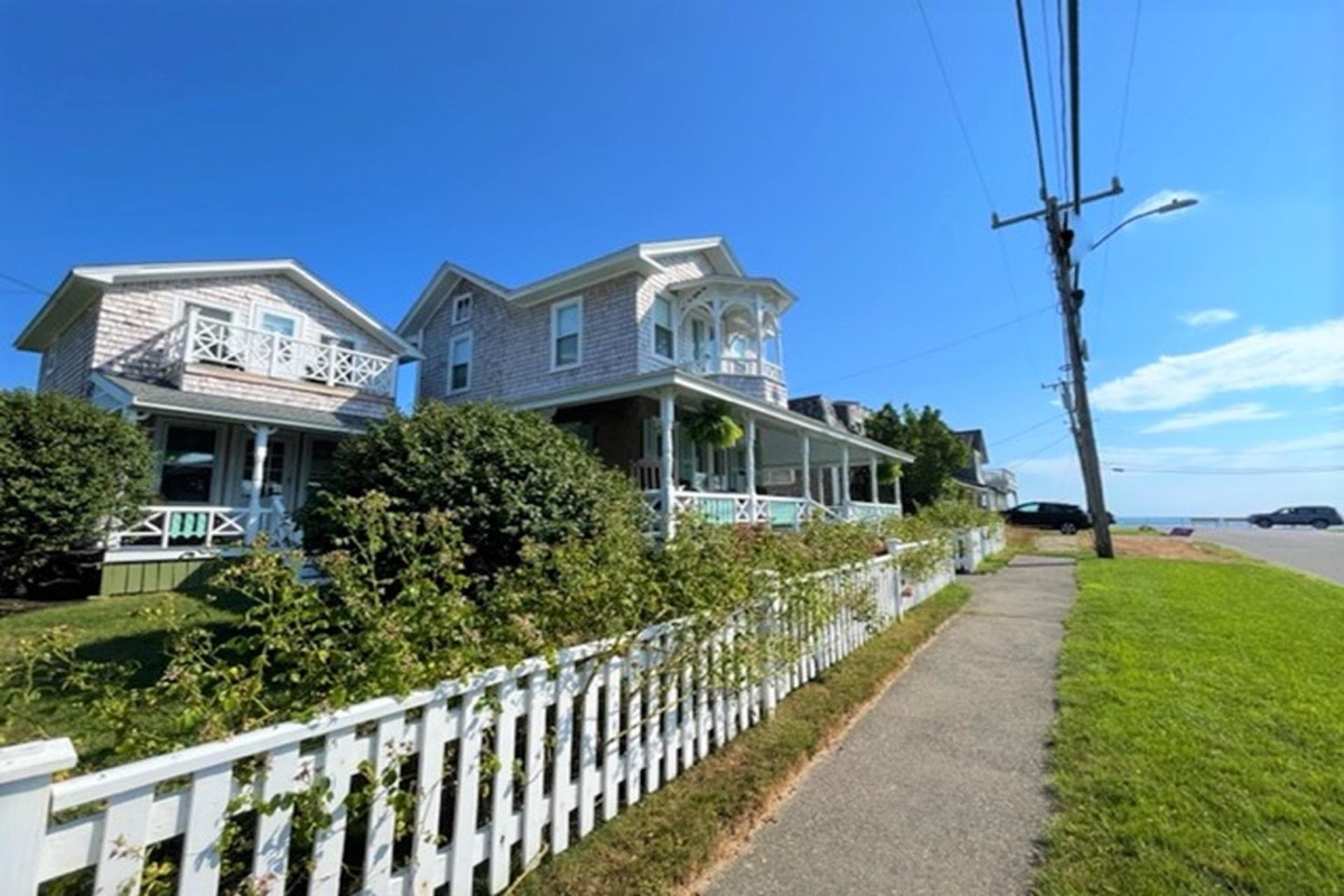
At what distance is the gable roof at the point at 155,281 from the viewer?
41.9ft

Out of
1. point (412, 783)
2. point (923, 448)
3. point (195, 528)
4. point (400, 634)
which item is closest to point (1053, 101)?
point (400, 634)

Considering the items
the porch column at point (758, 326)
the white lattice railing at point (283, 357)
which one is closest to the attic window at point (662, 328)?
the porch column at point (758, 326)

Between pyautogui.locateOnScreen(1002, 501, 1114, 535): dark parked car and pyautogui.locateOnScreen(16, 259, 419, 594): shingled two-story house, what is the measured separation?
3283 cm

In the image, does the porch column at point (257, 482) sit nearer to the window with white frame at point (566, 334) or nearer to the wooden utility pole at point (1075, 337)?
the window with white frame at point (566, 334)

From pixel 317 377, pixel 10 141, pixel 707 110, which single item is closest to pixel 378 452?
pixel 707 110

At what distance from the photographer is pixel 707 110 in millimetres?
11547

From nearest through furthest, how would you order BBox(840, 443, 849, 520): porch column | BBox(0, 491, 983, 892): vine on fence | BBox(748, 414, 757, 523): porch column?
BBox(0, 491, 983, 892): vine on fence → BBox(748, 414, 757, 523): porch column → BBox(840, 443, 849, 520): porch column

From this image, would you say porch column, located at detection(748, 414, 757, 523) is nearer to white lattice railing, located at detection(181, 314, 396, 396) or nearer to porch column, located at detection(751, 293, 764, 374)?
porch column, located at detection(751, 293, 764, 374)

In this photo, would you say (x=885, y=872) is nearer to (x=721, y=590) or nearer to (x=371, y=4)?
(x=721, y=590)

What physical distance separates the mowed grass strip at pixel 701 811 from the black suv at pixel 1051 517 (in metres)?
32.9

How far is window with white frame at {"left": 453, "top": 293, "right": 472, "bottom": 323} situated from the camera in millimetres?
18031

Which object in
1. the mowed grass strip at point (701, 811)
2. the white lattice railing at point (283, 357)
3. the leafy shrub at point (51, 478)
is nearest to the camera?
the mowed grass strip at point (701, 811)

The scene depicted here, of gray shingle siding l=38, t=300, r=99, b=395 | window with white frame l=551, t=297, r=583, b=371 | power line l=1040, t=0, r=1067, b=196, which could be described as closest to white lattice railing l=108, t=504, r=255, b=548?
gray shingle siding l=38, t=300, r=99, b=395

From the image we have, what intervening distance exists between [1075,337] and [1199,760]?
17.9 metres
